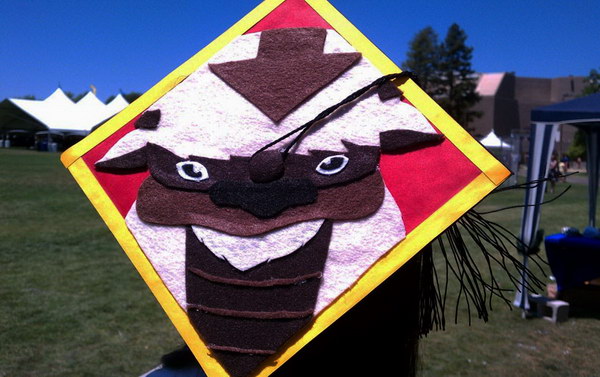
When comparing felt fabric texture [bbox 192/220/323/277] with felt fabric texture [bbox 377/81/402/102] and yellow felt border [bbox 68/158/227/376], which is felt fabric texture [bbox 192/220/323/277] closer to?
yellow felt border [bbox 68/158/227/376]

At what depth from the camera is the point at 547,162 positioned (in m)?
5.29

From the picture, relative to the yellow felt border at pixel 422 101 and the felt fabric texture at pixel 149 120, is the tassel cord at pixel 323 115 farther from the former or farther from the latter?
the felt fabric texture at pixel 149 120

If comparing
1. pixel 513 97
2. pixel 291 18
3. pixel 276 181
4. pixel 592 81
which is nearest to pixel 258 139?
pixel 276 181

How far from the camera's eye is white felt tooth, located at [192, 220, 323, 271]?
1.07 m

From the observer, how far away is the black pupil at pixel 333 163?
1112 mm

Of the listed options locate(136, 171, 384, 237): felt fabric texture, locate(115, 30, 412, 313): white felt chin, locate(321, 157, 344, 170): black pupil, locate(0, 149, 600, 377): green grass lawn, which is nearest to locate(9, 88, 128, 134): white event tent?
locate(0, 149, 600, 377): green grass lawn

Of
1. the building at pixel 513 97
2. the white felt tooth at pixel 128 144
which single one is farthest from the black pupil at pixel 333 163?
the building at pixel 513 97

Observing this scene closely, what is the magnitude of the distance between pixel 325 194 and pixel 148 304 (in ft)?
13.6

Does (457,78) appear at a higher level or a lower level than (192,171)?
higher

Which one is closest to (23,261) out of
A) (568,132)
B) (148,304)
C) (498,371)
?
(148,304)

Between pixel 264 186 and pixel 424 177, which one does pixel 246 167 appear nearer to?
pixel 264 186

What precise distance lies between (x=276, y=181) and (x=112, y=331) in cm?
351

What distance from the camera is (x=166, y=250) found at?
1.13m

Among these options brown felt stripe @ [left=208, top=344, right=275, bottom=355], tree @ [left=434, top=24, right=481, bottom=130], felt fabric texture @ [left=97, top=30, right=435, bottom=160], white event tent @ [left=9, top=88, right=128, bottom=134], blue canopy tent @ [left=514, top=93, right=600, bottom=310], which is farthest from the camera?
tree @ [left=434, top=24, right=481, bottom=130]
